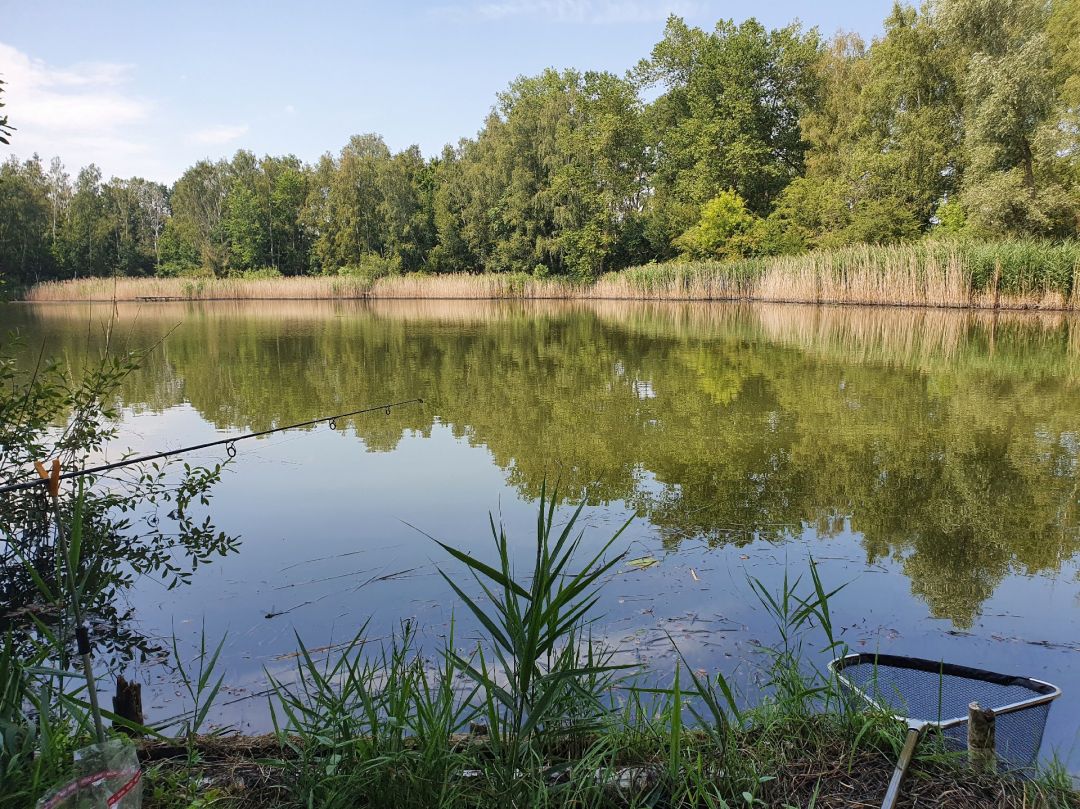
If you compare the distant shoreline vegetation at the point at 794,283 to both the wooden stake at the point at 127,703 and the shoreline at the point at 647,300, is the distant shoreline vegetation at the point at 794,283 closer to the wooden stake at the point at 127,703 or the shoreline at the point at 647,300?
the shoreline at the point at 647,300

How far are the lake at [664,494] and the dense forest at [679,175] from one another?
1736cm

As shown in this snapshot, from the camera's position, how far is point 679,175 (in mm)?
42688

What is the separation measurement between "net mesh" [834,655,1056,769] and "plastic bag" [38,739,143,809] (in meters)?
1.98

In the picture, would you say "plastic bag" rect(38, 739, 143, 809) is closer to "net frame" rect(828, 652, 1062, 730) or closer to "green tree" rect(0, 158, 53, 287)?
"net frame" rect(828, 652, 1062, 730)

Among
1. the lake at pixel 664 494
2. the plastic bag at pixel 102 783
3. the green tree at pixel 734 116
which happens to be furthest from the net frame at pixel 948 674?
the green tree at pixel 734 116

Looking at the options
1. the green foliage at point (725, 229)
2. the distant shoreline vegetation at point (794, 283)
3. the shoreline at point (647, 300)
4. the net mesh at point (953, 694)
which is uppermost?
the green foliage at point (725, 229)

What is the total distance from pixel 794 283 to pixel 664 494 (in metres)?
24.3

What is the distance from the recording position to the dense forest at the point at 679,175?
2595cm

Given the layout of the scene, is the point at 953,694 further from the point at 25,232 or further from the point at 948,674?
the point at 25,232

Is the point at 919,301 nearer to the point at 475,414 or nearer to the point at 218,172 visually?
the point at 475,414

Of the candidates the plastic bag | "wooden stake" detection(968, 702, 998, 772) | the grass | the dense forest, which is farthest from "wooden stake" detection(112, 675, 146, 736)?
the dense forest

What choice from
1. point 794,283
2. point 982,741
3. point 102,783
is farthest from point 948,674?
point 794,283

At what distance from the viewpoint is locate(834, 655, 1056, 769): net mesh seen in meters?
2.23

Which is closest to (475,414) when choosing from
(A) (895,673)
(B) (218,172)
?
(A) (895,673)
